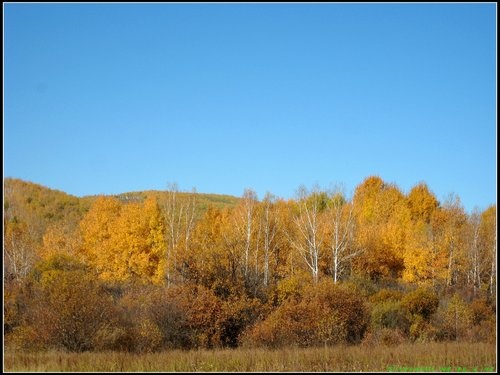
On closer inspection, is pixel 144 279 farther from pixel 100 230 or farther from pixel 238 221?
pixel 238 221

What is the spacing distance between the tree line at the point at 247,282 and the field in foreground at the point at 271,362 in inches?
314

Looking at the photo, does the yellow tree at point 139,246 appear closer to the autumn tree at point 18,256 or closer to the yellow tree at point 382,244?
the autumn tree at point 18,256

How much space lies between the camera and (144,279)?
50.1 metres

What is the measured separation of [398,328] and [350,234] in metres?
17.4

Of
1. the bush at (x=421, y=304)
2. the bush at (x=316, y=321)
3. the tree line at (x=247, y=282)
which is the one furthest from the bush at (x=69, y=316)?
the bush at (x=421, y=304)

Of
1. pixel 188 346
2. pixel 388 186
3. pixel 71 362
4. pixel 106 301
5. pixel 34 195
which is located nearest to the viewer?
pixel 71 362

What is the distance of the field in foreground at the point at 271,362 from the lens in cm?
1717

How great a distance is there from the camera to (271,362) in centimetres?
1831

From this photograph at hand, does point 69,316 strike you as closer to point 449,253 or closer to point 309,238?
point 309,238

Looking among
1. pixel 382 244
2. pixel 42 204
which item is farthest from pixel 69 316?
pixel 42 204

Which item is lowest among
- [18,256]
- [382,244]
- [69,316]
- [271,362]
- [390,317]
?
[271,362]

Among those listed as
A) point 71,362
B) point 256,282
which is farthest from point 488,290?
point 71,362

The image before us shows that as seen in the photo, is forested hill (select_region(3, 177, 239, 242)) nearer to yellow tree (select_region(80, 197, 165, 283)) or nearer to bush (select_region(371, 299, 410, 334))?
yellow tree (select_region(80, 197, 165, 283))

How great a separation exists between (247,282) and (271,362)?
1787 cm
